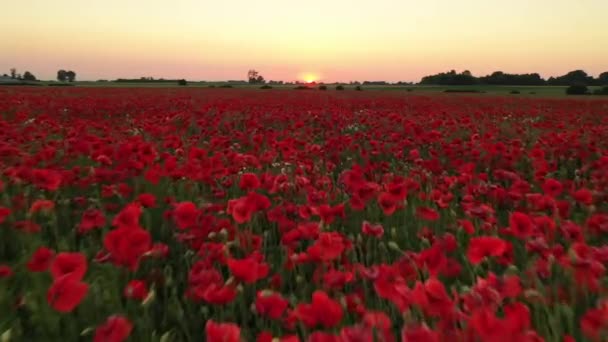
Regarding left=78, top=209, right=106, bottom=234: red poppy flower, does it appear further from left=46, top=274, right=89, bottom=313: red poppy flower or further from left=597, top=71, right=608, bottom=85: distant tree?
left=597, top=71, right=608, bottom=85: distant tree

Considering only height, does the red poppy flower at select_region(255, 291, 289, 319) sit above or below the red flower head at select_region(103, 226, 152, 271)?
below

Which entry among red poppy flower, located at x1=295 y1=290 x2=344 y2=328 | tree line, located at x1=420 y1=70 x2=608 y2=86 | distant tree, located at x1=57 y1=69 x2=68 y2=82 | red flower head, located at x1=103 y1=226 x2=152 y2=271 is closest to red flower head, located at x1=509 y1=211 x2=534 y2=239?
red poppy flower, located at x1=295 y1=290 x2=344 y2=328

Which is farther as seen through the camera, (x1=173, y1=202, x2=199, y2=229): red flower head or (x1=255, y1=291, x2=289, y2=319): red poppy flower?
(x1=173, y1=202, x2=199, y2=229): red flower head

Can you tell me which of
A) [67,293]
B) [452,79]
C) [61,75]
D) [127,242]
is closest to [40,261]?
[127,242]

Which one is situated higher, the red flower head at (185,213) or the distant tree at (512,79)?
the red flower head at (185,213)

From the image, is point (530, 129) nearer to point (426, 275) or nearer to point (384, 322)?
point (426, 275)

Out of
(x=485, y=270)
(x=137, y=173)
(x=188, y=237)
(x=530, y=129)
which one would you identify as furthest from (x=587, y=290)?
(x=530, y=129)

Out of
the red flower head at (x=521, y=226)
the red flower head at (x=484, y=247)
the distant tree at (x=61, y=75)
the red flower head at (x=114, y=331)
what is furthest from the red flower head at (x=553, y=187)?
the distant tree at (x=61, y=75)

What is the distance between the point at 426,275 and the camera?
7.17 feet

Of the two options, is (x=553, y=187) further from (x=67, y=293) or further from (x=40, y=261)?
(x=40, y=261)

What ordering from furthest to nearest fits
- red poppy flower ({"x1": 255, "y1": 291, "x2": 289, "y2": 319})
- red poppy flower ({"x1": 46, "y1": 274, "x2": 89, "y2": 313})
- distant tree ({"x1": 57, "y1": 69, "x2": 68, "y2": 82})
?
distant tree ({"x1": 57, "y1": 69, "x2": 68, "y2": 82}) < red poppy flower ({"x1": 255, "y1": 291, "x2": 289, "y2": 319}) < red poppy flower ({"x1": 46, "y1": 274, "x2": 89, "y2": 313})

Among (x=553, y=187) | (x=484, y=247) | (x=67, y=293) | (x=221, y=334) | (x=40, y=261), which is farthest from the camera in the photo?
(x=553, y=187)

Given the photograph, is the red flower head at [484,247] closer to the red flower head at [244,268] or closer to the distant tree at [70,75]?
the red flower head at [244,268]

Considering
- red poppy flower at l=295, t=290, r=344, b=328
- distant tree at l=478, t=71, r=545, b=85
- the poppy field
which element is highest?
red poppy flower at l=295, t=290, r=344, b=328
